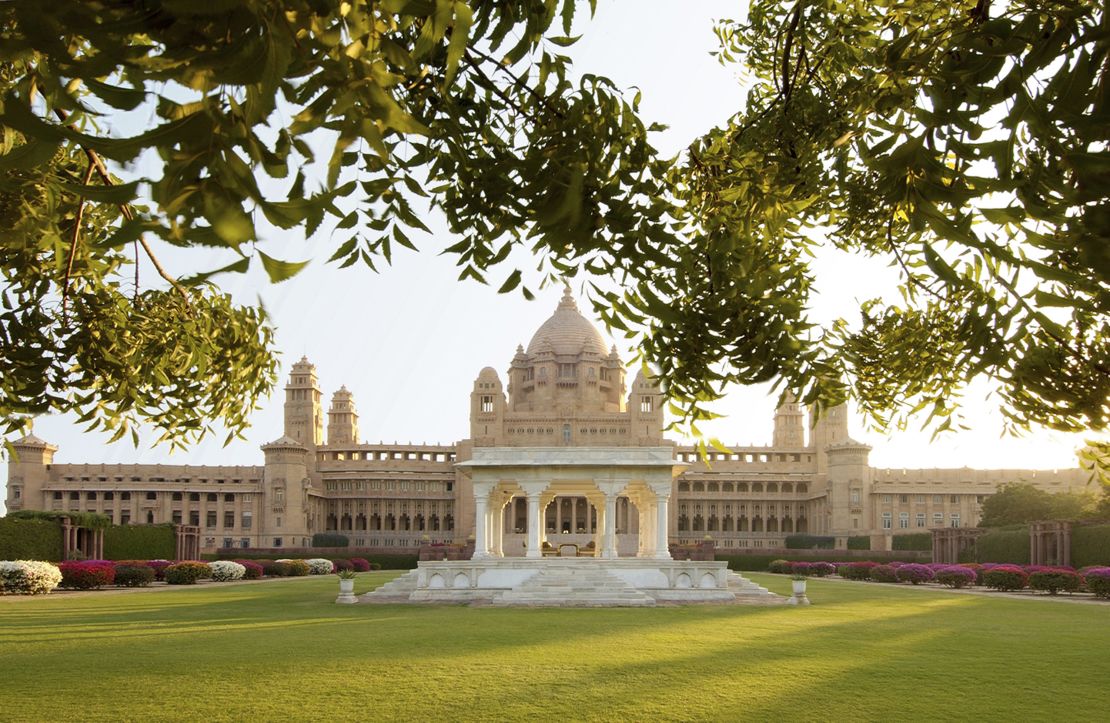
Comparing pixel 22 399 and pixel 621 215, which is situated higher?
pixel 621 215

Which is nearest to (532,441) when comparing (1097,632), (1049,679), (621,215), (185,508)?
(185,508)

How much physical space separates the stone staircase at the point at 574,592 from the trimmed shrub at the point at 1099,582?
50.0ft

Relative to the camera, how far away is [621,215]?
18.2ft

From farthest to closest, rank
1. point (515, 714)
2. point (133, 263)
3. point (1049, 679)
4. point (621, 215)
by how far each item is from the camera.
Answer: point (1049, 679) < point (515, 714) < point (133, 263) < point (621, 215)

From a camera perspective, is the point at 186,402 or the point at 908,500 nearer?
the point at 186,402

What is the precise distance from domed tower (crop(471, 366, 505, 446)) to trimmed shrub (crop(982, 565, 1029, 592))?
62459 mm

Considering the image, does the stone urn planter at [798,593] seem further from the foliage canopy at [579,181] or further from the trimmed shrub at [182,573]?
the trimmed shrub at [182,573]

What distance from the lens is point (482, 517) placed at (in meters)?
41.4

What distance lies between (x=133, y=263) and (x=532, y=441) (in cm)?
9052

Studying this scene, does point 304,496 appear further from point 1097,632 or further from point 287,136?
point 287,136

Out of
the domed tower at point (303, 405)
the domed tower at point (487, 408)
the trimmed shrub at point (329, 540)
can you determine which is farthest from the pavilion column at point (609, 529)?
the domed tower at point (303, 405)

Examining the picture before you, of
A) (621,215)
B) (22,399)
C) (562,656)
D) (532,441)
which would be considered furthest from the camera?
(532,441)

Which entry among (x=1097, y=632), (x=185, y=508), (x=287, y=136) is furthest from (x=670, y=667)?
(x=185, y=508)

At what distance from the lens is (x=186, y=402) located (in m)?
10.7
